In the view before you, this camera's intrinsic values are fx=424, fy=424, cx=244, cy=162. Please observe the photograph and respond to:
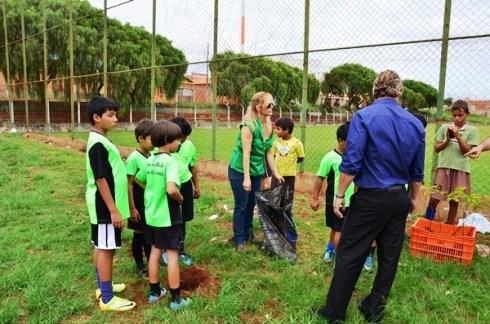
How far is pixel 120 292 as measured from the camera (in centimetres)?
350

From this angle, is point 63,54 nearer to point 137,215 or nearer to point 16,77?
point 16,77

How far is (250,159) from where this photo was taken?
4.25 m

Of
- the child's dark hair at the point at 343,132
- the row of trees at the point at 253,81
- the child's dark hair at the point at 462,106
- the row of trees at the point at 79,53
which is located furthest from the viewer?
the row of trees at the point at 79,53

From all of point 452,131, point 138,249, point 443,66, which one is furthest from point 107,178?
point 443,66

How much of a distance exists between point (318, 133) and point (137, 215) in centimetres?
904

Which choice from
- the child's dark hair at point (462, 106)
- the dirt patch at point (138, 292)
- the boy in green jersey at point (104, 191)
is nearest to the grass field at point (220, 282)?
the dirt patch at point (138, 292)

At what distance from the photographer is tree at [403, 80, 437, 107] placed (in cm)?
557

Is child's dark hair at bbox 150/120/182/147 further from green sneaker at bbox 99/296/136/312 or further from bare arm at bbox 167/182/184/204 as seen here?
green sneaker at bbox 99/296/136/312

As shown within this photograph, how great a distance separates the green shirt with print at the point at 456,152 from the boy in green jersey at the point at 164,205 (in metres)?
3.21

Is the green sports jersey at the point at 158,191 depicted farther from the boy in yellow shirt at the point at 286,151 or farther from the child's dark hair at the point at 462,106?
the child's dark hair at the point at 462,106

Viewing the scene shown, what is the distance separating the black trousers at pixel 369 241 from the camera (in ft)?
9.07

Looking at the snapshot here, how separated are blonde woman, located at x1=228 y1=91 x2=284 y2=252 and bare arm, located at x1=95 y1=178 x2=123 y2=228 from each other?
1.42m

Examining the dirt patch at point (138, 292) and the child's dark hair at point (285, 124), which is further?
the child's dark hair at point (285, 124)

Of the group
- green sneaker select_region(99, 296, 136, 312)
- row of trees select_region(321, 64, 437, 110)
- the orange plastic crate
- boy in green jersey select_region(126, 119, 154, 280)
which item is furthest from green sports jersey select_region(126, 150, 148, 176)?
row of trees select_region(321, 64, 437, 110)
